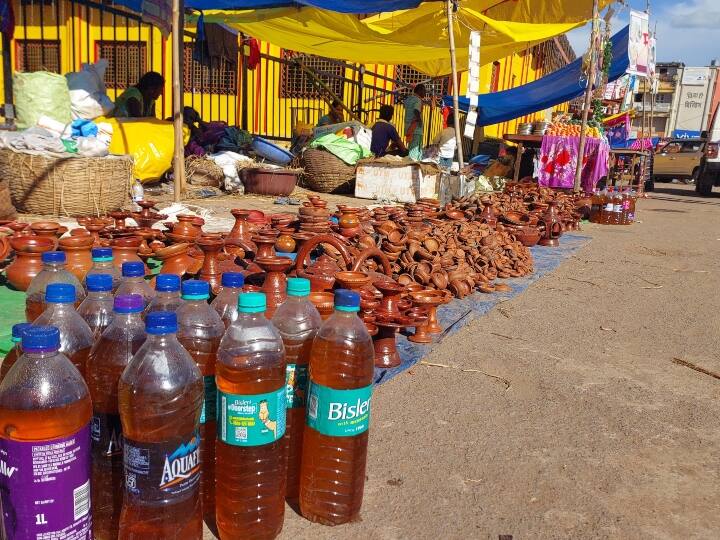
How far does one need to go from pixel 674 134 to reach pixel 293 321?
4596 cm

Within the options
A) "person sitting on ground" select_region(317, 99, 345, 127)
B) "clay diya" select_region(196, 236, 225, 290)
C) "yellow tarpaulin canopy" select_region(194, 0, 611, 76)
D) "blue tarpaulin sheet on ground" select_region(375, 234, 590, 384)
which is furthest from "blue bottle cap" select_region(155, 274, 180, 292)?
"person sitting on ground" select_region(317, 99, 345, 127)

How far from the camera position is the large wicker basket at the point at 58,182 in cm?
538

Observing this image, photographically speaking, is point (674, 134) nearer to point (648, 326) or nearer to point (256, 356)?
point (648, 326)

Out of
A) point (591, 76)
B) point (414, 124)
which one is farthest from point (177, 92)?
point (591, 76)

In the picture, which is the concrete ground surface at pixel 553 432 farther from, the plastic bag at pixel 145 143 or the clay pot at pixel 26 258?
the plastic bag at pixel 145 143

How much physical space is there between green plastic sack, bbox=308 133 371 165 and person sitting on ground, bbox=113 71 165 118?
102 inches

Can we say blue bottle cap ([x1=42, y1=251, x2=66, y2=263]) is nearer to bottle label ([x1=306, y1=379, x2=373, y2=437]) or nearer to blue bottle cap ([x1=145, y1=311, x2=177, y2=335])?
blue bottle cap ([x1=145, y1=311, x2=177, y2=335])

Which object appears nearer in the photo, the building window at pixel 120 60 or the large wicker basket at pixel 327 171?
the large wicker basket at pixel 327 171

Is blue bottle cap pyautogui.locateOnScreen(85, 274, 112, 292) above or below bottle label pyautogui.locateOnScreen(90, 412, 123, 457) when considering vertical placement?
above

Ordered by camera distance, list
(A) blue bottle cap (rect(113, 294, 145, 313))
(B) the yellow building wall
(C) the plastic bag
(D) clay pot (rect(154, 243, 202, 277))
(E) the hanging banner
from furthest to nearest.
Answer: (B) the yellow building wall
(E) the hanging banner
(C) the plastic bag
(D) clay pot (rect(154, 243, 202, 277))
(A) blue bottle cap (rect(113, 294, 145, 313))

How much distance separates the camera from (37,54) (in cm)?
1372

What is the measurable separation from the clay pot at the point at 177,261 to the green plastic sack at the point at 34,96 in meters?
3.96

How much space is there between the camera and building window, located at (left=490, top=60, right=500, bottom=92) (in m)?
17.9

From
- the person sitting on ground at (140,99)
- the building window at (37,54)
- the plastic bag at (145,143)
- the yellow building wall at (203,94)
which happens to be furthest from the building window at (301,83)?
the plastic bag at (145,143)
